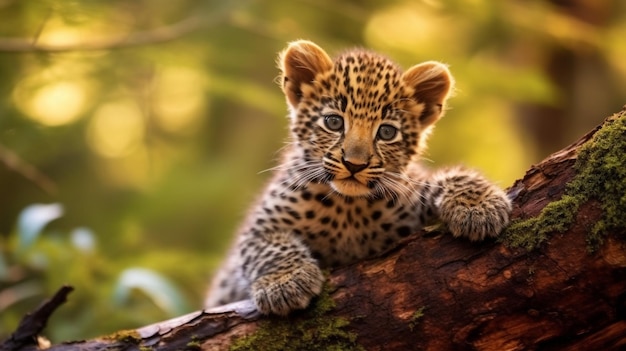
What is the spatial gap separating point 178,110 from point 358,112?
711cm

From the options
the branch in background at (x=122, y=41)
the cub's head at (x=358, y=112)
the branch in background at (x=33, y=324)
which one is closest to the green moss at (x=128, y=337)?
the branch in background at (x=33, y=324)

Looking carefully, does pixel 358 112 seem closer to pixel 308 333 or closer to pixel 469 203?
pixel 469 203

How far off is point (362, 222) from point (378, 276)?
70 centimetres

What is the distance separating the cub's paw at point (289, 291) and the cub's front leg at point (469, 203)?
80cm

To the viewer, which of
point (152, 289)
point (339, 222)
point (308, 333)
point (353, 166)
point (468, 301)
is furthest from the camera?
point (152, 289)

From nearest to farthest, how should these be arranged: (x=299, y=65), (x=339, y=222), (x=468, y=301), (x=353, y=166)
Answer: (x=468, y=301) < (x=353, y=166) < (x=339, y=222) < (x=299, y=65)

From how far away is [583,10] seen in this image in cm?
852

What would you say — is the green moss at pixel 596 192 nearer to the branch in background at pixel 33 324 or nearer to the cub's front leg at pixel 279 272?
the cub's front leg at pixel 279 272

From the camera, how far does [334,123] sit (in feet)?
15.0

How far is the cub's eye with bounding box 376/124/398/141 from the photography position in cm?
455

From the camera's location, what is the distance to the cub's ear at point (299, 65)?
15.7ft

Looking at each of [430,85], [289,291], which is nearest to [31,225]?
[289,291]

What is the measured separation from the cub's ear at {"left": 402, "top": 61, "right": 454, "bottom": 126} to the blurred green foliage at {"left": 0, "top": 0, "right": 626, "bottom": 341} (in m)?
0.43

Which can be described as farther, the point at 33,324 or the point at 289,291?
the point at 33,324
